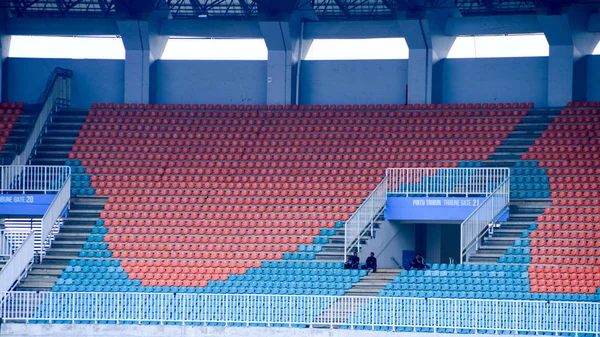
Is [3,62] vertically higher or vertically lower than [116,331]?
higher

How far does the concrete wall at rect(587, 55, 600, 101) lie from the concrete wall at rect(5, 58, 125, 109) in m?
14.3

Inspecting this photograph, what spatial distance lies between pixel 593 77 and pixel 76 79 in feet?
52.2

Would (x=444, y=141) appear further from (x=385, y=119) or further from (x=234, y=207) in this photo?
(x=234, y=207)

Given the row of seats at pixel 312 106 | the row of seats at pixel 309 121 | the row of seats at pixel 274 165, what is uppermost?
the row of seats at pixel 312 106

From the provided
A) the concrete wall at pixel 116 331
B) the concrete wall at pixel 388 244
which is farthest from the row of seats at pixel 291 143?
the concrete wall at pixel 116 331

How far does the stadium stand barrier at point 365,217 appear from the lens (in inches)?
1174

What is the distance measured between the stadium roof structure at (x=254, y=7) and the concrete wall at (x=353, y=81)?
1.55 meters

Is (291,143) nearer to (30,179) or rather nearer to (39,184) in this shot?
(39,184)

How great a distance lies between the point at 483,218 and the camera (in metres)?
29.4

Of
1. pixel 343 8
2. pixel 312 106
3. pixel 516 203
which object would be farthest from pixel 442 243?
pixel 343 8

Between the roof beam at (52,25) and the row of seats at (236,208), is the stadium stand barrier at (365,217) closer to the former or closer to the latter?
the row of seats at (236,208)

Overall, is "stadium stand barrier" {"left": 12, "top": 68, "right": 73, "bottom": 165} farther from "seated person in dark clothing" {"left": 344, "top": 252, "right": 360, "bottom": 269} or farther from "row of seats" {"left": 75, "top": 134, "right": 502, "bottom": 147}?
"seated person in dark clothing" {"left": 344, "top": 252, "right": 360, "bottom": 269}

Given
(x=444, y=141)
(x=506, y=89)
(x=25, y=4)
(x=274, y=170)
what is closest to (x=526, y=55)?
(x=506, y=89)

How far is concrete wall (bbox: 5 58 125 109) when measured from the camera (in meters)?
37.6
